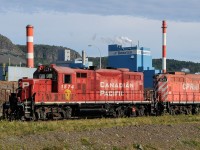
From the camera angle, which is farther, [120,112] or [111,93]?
[111,93]

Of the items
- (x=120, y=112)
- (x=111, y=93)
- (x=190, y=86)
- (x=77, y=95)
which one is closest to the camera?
(x=77, y=95)

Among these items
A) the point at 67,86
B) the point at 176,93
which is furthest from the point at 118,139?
the point at 176,93

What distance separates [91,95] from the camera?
28.3 meters

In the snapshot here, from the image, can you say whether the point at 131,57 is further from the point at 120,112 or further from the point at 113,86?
the point at 120,112

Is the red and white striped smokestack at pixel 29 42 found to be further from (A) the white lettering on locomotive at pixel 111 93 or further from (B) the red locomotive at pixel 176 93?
(A) the white lettering on locomotive at pixel 111 93

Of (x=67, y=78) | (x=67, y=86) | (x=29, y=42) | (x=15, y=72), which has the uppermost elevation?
(x=29, y=42)

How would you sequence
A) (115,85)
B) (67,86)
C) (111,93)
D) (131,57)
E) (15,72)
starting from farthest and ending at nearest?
1. (131,57)
2. (15,72)
3. (115,85)
4. (111,93)
5. (67,86)

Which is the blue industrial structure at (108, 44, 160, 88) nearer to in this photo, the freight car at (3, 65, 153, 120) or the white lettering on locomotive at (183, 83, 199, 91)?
the white lettering on locomotive at (183, 83, 199, 91)

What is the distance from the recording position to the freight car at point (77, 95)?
25141 millimetres

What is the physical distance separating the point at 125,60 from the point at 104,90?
162 feet

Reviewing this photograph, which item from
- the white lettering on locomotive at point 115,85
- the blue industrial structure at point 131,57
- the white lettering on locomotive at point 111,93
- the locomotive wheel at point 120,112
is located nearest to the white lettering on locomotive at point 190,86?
the white lettering on locomotive at point 115,85

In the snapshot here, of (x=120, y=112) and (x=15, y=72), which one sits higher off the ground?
(x=15, y=72)

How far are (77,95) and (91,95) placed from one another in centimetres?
135

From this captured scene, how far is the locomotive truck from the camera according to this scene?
25234 millimetres
